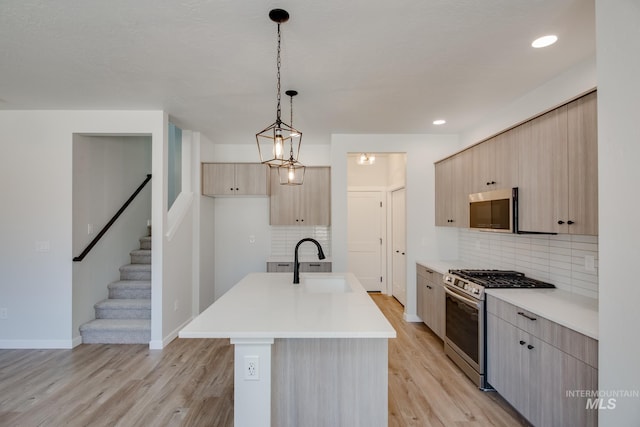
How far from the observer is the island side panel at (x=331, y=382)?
1.80 metres

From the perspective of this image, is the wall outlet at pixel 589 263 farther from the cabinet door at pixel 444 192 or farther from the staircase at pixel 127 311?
the staircase at pixel 127 311

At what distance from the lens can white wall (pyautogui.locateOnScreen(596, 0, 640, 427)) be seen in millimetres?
1354

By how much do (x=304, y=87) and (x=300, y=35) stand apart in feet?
2.65

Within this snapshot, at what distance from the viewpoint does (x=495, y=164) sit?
114 inches

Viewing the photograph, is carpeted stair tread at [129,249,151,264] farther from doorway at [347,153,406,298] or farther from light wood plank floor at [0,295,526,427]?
doorway at [347,153,406,298]

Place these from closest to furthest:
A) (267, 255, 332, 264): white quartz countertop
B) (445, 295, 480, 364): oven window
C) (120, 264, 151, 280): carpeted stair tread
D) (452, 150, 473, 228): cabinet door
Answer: (445, 295, 480, 364): oven window → (452, 150, 473, 228): cabinet door → (120, 264, 151, 280): carpeted stair tread → (267, 255, 332, 264): white quartz countertop

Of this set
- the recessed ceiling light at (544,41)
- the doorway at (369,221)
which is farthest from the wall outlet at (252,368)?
the doorway at (369,221)

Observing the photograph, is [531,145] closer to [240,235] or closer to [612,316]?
[612,316]

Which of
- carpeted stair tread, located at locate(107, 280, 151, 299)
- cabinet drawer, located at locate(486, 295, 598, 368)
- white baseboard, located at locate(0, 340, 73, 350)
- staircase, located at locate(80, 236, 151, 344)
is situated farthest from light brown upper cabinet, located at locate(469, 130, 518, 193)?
white baseboard, located at locate(0, 340, 73, 350)

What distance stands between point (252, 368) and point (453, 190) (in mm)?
3105

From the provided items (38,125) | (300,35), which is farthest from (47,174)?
(300,35)

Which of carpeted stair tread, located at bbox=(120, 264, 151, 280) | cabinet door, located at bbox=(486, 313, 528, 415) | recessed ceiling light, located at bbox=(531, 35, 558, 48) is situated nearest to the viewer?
recessed ceiling light, located at bbox=(531, 35, 558, 48)

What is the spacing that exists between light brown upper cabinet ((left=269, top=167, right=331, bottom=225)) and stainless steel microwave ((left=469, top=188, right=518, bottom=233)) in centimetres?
210

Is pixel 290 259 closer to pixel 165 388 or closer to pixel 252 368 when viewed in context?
pixel 165 388
